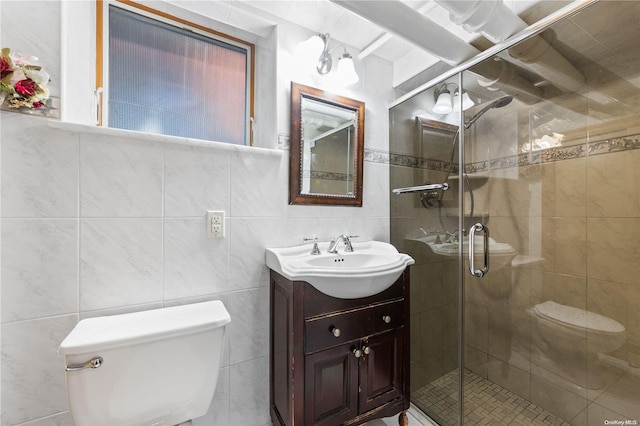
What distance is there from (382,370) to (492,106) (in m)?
1.43

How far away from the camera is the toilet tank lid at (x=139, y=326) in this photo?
0.85 meters

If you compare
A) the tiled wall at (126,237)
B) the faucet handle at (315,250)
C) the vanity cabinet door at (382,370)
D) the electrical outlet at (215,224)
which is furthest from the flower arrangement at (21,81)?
the vanity cabinet door at (382,370)

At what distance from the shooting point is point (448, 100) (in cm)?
149

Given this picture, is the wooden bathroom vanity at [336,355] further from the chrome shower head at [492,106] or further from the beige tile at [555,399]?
the chrome shower head at [492,106]

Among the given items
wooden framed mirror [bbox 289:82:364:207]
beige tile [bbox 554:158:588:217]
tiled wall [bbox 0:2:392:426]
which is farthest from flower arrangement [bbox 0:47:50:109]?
beige tile [bbox 554:158:588:217]

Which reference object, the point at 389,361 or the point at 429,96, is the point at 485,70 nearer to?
the point at 429,96

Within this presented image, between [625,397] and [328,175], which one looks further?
[328,175]

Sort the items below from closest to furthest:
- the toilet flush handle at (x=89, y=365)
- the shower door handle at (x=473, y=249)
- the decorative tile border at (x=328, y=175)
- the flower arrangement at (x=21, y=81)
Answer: the toilet flush handle at (x=89, y=365) < the flower arrangement at (x=21, y=81) < the shower door handle at (x=473, y=249) < the decorative tile border at (x=328, y=175)

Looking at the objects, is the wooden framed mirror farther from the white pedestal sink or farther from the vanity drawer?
the vanity drawer

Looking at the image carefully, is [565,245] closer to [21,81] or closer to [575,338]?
[575,338]

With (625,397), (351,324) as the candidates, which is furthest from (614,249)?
(351,324)

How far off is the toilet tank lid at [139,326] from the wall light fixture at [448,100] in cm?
156

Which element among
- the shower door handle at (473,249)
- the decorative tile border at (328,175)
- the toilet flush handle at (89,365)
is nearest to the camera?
the toilet flush handle at (89,365)

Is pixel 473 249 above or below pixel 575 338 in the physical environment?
above
